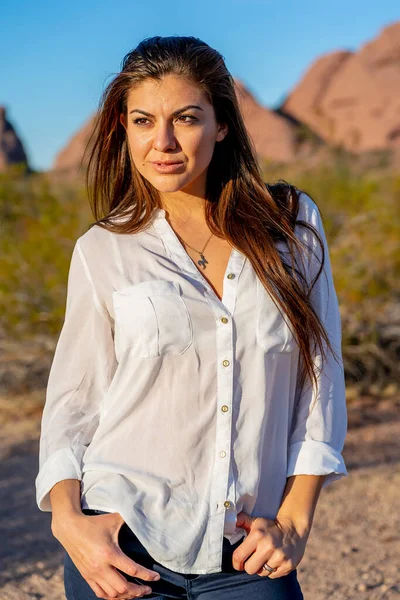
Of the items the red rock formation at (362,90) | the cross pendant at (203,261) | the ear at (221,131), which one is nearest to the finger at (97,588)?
the cross pendant at (203,261)

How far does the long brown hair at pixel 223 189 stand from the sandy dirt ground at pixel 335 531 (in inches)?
90.1

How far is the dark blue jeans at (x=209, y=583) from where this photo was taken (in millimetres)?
1586

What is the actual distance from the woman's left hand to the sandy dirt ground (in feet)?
7.05

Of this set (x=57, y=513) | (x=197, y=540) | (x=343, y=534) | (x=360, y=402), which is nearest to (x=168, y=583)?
(x=197, y=540)

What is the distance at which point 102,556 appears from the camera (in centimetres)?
154

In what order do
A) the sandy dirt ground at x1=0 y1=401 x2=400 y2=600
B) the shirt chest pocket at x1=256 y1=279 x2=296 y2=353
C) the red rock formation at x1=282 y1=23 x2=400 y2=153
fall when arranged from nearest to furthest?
the shirt chest pocket at x1=256 y1=279 x2=296 y2=353
the sandy dirt ground at x1=0 y1=401 x2=400 y2=600
the red rock formation at x1=282 y1=23 x2=400 y2=153

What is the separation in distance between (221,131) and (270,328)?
52 cm

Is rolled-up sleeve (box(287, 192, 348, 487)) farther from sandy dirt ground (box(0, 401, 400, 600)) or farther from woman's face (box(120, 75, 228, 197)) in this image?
sandy dirt ground (box(0, 401, 400, 600))

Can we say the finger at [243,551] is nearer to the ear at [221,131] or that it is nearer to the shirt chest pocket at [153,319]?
the shirt chest pocket at [153,319]

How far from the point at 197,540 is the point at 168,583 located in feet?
0.34

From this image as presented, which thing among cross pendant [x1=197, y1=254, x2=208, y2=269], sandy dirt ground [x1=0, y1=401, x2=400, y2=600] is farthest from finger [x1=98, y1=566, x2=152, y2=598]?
sandy dirt ground [x1=0, y1=401, x2=400, y2=600]

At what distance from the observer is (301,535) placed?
1.62 metres

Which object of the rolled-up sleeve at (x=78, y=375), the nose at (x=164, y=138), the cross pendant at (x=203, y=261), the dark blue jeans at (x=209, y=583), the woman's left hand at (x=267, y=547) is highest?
the nose at (x=164, y=138)

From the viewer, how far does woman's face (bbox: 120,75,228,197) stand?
1736 millimetres
